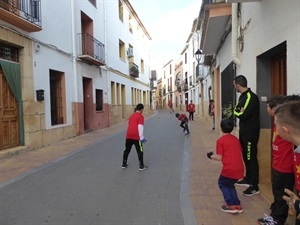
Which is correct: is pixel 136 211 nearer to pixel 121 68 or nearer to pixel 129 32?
pixel 121 68

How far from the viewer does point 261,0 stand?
209 inches

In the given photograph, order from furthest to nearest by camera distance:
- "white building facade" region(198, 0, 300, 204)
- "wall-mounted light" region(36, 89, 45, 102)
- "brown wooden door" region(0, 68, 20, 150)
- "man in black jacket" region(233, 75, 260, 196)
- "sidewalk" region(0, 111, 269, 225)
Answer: "wall-mounted light" region(36, 89, 45, 102)
"brown wooden door" region(0, 68, 20, 150)
"man in black jacket" region(233, 75, 260, 196)
"white building facade" region(198, 0, 300, 204)
"sidewalk" region(0, 111, 269, 225)

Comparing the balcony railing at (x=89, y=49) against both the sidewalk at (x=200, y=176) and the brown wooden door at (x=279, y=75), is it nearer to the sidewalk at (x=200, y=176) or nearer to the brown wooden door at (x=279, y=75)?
the sidewalk at (x=200, y=176)

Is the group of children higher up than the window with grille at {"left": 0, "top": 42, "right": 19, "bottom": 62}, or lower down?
lower down

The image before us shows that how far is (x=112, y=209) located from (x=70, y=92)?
368 inches

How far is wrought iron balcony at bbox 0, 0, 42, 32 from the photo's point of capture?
26.6 feet

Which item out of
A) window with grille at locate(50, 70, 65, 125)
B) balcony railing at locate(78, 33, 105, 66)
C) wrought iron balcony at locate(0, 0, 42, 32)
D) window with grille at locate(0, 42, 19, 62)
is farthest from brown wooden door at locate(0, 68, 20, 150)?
balcony railing at locate(78, 33, 105, 66)

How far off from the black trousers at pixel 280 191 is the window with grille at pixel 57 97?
950 cm

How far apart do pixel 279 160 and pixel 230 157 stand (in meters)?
0.71

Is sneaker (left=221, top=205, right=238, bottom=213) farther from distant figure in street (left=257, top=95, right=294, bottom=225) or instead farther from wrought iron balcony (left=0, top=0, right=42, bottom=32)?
wrought iron balcony (left=0, top=0, right=42, bottom=32)

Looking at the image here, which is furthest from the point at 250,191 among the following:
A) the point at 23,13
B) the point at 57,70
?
the point at 57,70

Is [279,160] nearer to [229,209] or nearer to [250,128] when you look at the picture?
[229,209]

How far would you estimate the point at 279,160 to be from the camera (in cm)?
344

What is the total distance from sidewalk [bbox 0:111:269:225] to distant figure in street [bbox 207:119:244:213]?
16 cm
